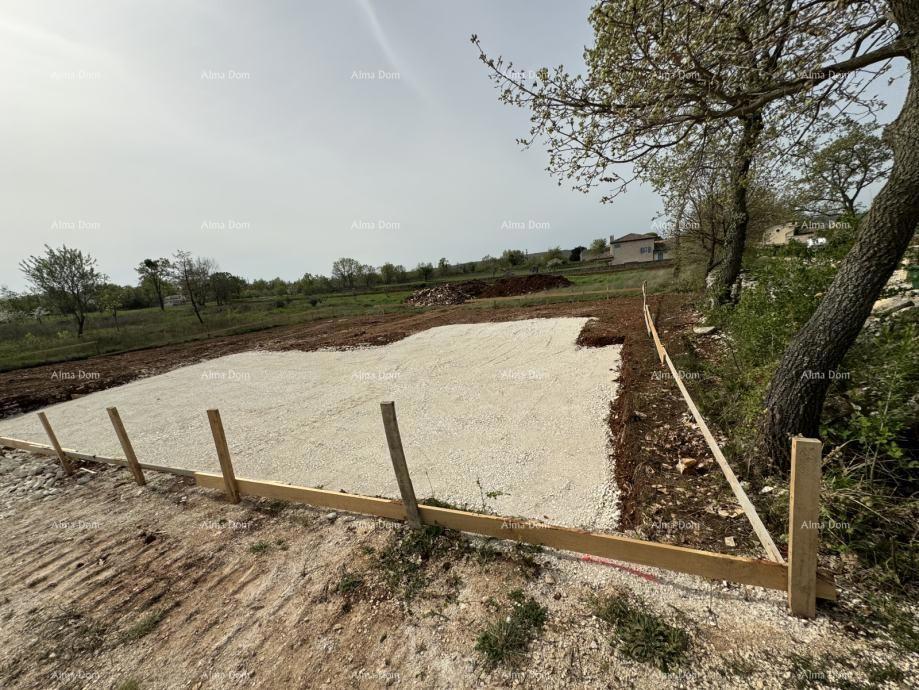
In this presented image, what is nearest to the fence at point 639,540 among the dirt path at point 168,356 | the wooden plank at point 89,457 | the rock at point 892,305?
the wooden plank at point 89,457

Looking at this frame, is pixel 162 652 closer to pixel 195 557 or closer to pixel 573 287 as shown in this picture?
pixel 195 557

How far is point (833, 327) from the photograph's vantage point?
2.94 meters

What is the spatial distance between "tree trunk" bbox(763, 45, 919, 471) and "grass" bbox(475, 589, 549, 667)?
2790mm

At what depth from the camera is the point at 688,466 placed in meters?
3.66

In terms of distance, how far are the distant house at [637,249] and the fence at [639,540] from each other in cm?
4709

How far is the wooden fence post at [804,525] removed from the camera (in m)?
1.89

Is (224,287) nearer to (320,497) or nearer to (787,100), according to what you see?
(320,497)

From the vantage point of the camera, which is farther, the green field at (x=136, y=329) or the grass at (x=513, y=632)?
the green field at (x=136, y=329)

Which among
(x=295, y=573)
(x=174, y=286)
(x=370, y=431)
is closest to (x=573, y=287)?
(x=370, y=431)

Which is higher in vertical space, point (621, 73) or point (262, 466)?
point (621, 73)

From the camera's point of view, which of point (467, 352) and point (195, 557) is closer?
point (195, 557)

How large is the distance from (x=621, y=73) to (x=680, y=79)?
613mm

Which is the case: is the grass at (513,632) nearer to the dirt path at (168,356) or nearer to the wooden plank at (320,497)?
the wooden plank at (320,497)

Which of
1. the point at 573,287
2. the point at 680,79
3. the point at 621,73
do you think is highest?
the point at 621,73
